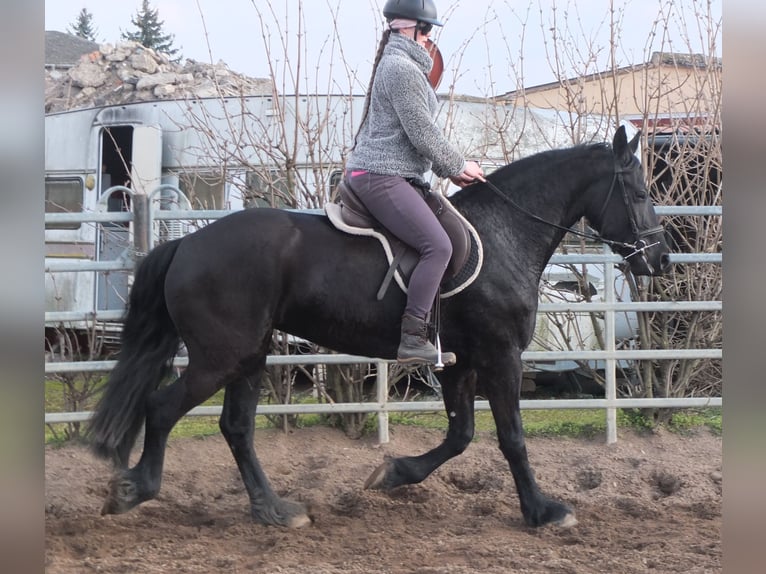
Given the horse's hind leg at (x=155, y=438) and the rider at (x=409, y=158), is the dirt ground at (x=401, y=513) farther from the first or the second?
the rider at (x=409, y=158)

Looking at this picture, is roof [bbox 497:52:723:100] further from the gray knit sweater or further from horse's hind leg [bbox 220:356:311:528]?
horse's hind leg [bbox 220:356:311:528]

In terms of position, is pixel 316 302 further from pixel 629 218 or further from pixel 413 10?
pixel 629 218

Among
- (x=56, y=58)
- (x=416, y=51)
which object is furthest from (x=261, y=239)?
(x=56, y=58)

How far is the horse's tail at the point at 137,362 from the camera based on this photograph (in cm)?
457

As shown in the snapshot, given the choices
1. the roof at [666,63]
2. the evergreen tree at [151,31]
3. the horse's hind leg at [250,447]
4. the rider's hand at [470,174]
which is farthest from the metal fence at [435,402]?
the evergreen tree at [151,31]

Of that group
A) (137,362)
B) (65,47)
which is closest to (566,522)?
(137,362)

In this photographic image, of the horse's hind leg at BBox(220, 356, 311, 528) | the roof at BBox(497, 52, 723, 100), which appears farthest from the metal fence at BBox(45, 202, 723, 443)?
the roof at BBox(497, 52, 723, 100)

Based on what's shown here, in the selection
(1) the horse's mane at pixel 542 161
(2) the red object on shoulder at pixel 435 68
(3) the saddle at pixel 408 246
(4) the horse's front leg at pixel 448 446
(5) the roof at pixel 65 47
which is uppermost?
(5) the roof at pixel 65 47

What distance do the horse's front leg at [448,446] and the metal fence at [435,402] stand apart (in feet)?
4.02

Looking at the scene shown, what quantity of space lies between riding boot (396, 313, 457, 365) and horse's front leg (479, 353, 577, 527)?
0.43 metres

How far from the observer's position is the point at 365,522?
15.5 ft

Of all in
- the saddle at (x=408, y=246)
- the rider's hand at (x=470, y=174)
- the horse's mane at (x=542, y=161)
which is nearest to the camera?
the saddle at (x=408, y=246)
